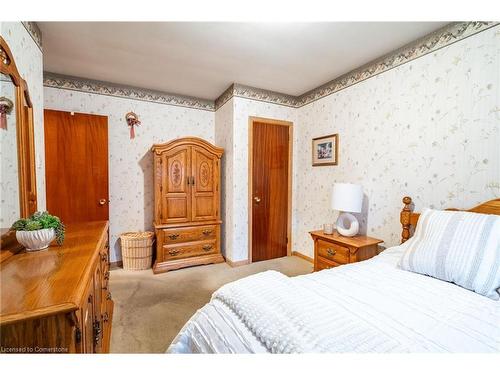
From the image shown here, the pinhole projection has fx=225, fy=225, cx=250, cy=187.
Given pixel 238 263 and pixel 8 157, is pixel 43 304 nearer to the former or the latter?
pixel 8 157

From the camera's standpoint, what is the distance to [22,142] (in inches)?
52.8

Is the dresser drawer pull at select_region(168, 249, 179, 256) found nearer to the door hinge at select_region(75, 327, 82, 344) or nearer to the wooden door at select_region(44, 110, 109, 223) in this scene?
the wooden door at select_region(44, 110, 109, 223)

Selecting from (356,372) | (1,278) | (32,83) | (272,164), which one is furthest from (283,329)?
(272,164)

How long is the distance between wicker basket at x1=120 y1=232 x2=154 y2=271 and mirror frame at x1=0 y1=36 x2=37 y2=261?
150 centimetres

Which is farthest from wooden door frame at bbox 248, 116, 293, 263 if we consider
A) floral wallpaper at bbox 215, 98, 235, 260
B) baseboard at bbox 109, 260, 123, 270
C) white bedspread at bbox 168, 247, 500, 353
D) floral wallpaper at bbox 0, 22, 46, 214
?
floral wallpaper at bbox 0, 22, 46, 214

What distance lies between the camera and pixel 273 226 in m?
3.39

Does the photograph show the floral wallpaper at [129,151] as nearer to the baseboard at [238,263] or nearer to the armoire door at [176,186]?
the armoire door at [176,186]

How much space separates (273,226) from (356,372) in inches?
105

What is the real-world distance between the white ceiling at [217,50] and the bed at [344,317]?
1.93m

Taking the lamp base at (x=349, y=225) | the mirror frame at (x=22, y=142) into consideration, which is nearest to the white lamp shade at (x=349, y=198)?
the lamp base at (x=349, y=225)

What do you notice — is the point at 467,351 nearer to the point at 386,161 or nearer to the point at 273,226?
the point at 386,161

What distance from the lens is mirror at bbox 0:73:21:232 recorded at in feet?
3.70

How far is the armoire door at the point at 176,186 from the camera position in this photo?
9.38ft

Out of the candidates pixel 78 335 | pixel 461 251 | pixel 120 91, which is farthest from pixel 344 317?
pixel 120 91
